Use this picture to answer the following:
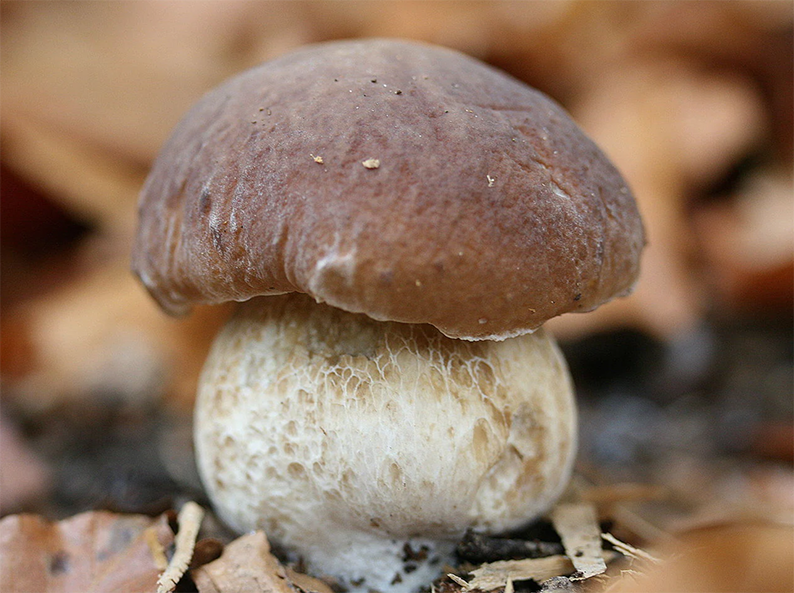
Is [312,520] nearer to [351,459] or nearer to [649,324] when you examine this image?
[351,459]

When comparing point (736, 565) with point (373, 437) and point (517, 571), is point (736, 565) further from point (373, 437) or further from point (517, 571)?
point (373, 437)

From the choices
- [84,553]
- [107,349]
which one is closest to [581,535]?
[84,553]

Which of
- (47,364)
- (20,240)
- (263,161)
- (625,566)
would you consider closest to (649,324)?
(625,566)

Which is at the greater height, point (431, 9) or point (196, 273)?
point (431, 9)

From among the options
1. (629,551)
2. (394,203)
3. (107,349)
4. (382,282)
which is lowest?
(629,551)

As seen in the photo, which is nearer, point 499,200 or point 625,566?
point 499,200

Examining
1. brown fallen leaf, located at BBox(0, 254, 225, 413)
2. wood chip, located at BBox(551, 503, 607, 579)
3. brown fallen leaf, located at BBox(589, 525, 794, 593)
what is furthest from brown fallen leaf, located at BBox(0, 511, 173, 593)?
brown fallen leaf, located at BBox(0, 254, 225, 413)

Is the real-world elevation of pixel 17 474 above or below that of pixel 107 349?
below

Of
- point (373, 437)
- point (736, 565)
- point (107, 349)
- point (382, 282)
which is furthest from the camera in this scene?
point (107, 349)
